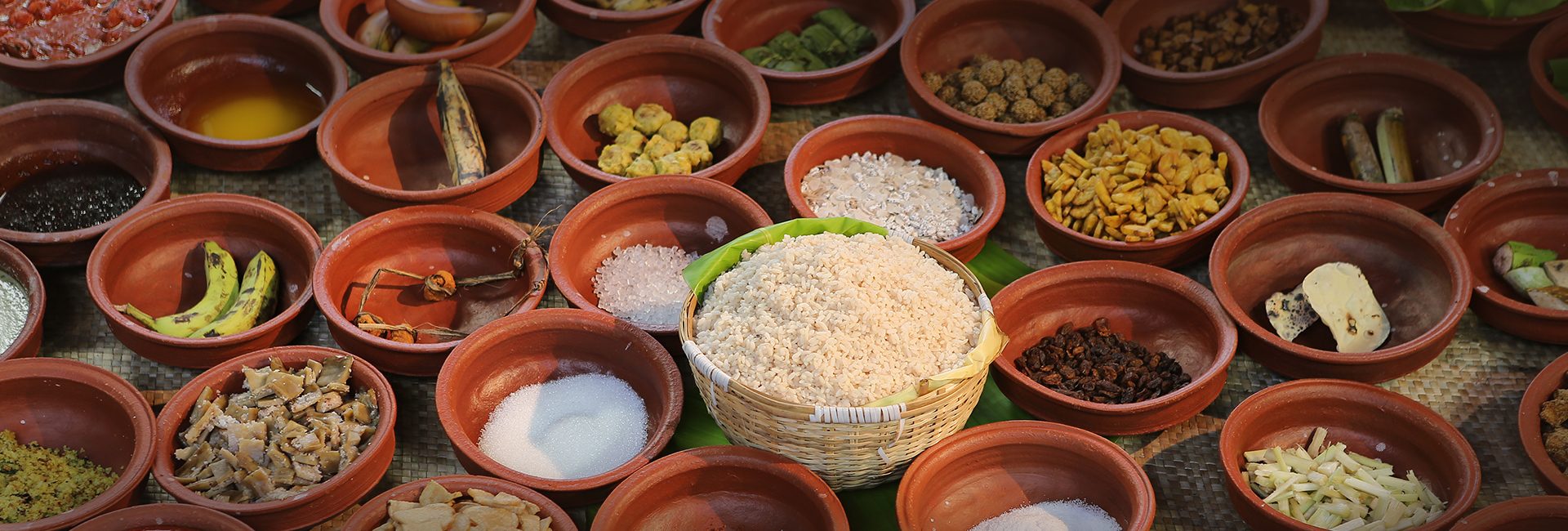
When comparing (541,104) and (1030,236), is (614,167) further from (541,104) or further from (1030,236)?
(1030,236)

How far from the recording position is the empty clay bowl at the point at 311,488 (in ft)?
7.63

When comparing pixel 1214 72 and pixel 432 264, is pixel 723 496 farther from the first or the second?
pixel 1214 72

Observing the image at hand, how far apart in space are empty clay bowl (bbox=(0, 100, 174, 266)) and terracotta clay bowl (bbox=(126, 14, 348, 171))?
0.07 meters

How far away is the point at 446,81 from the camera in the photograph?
3158 mm

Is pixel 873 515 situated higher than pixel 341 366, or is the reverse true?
pixel 341 366

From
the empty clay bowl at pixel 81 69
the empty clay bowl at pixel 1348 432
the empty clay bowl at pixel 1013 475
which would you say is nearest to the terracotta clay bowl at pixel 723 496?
the empty clay bowl at pixel 1013 475

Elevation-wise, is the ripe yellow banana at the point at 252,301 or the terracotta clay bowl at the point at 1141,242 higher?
the terracotta clay bowl at the point at 1141,242

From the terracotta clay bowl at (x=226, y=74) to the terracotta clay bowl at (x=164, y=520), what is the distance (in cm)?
123

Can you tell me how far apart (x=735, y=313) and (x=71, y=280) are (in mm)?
2050

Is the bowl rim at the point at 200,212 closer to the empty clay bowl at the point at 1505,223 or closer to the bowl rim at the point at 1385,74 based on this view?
the bowl rim at the point at 1385,74

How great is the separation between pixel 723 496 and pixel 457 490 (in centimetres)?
61

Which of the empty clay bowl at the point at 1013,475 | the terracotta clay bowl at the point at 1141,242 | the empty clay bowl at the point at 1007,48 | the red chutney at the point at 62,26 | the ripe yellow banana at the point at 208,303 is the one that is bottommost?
the empty clay bowl at the point at 1013,475

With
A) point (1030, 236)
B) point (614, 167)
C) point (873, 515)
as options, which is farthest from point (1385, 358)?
point (614, 167)

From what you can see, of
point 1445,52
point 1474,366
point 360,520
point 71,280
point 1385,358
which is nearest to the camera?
point 360,520
